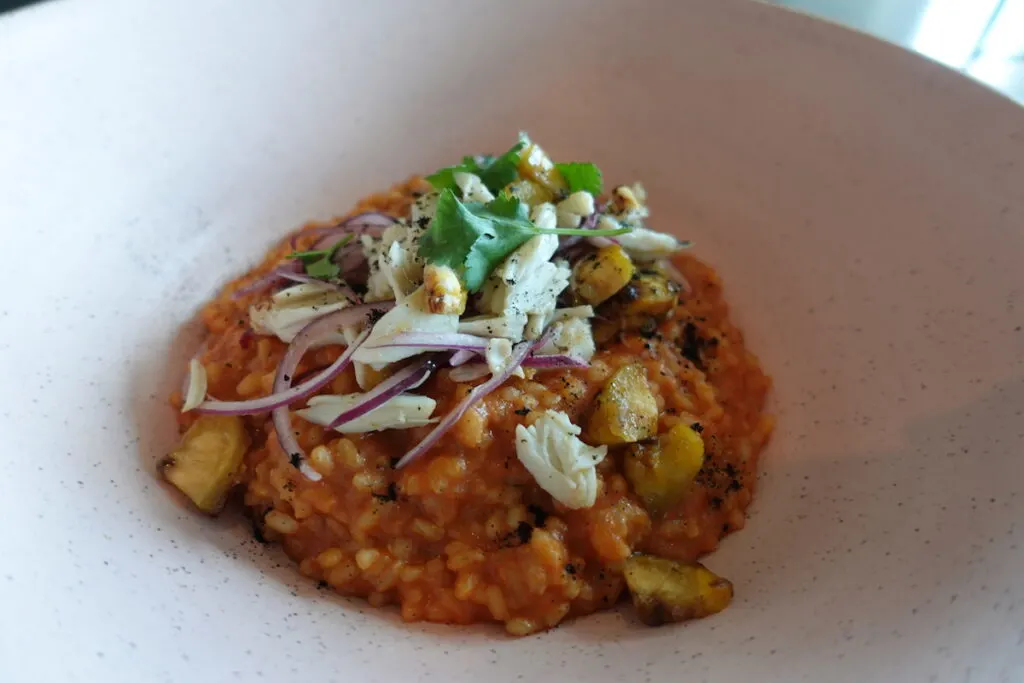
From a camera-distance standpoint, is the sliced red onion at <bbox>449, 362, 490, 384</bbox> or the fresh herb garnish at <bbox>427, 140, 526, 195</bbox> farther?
the fresh herb garnish at <bbox>427, 140, 526, 195</bbox>

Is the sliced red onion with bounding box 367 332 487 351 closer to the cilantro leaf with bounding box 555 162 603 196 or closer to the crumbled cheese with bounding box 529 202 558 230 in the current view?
the crumbled cheese with bounding box 529 202 558 230

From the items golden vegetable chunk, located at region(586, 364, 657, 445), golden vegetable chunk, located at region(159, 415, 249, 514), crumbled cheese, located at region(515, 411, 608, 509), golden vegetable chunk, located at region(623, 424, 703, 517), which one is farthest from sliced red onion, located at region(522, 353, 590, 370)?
golden vegetable chunk, located at region(159, 415, 249, 514)

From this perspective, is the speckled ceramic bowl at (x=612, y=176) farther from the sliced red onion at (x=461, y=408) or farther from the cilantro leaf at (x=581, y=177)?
the cilantro leaf at (x=581, y=177)

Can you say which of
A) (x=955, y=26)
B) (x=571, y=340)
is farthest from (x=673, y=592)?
(x=955, y=26)

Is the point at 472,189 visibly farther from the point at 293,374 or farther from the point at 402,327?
the point at 293,374

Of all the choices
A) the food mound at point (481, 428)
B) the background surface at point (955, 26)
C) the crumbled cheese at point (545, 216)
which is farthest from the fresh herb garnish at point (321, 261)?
the background surface at point (955, 26)

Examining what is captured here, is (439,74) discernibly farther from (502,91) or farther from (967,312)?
(967,312)
